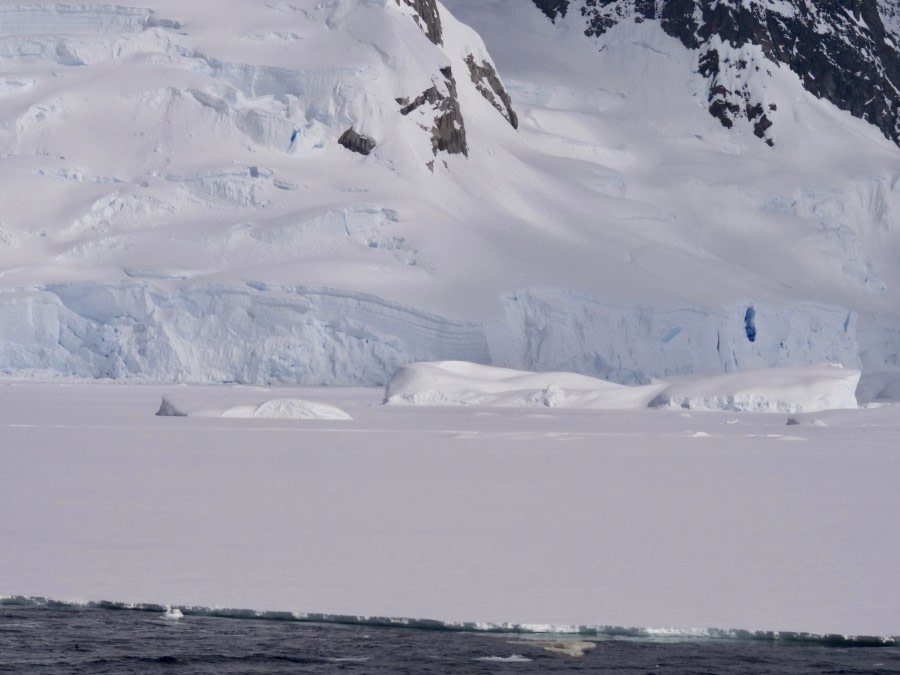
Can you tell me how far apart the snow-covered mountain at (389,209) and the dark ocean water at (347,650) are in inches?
1112

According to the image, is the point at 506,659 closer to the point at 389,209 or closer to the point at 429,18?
the point at 389,209

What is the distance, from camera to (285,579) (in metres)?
7.42

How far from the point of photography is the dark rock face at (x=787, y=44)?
6234 centimetres

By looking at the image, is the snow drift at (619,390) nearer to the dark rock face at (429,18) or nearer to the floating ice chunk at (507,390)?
the floating ice chunk at (507,390)

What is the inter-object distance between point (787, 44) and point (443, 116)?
23.0 meters

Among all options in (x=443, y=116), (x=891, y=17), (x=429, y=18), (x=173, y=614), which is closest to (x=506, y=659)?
(x=173, y=614)

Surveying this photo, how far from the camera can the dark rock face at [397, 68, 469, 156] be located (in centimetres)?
4788

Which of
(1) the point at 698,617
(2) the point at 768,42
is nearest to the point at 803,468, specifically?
(1) the point at 698,617

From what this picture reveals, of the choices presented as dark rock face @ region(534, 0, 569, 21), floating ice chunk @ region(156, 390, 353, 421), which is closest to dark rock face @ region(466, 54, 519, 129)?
dark rock face @ region(534, 0, 569, 21)

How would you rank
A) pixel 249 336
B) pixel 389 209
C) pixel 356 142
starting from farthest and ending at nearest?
pixel 356 142 → pixel 389 209 → pixel 249 336

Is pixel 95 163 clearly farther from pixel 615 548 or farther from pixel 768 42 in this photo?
pixel 615 548

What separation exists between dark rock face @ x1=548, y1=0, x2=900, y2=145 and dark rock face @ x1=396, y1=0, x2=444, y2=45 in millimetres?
12381

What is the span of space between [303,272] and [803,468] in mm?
24676

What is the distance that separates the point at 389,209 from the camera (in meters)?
41.9
